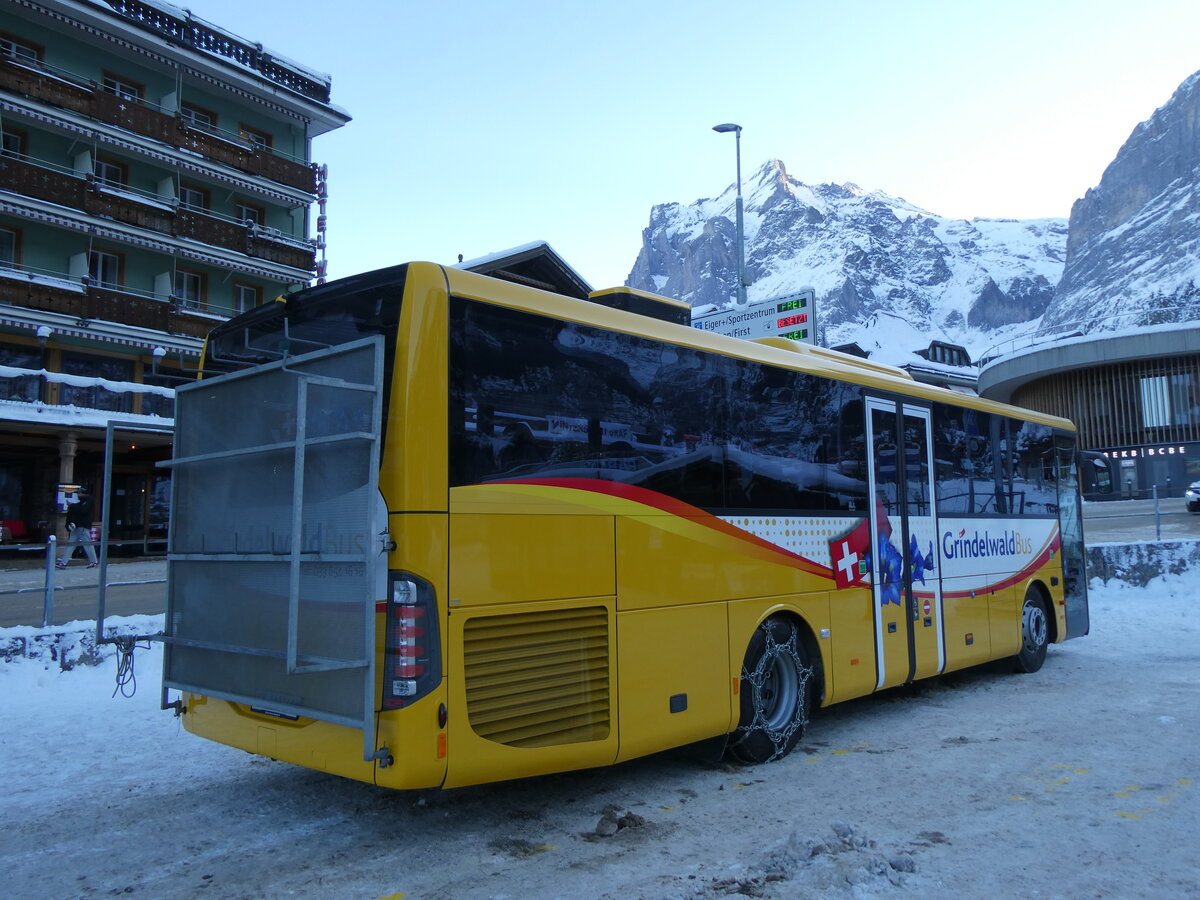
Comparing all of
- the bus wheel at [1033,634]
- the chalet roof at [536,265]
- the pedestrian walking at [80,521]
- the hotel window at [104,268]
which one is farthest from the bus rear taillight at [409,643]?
the hotel window at [104,268]

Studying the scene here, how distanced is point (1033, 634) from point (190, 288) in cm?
2828

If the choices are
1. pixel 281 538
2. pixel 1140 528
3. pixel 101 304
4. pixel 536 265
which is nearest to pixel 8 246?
pixel 101 304

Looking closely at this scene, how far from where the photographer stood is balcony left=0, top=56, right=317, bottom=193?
25.4 m

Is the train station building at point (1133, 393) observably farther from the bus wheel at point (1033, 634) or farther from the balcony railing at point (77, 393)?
the balcony railing at point (77, 393)

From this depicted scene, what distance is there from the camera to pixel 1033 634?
10.6 meters

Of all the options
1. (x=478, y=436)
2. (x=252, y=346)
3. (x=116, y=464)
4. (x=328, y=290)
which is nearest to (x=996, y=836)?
(x=478, y=436)

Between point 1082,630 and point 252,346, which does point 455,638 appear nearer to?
point 252,346

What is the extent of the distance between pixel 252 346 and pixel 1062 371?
2162 inches

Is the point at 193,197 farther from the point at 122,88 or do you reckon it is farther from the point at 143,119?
the point at 122,88

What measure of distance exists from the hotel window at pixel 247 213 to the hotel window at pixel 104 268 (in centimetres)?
467

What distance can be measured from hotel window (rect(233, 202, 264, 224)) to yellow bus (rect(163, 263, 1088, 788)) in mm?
28289

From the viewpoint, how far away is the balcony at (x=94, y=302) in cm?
2491

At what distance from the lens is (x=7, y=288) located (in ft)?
80.9

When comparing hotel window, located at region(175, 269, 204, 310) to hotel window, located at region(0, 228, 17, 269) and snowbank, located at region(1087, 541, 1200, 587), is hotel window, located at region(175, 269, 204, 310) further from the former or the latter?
snowbank, located at region(1087, 541, 1200, 587)
